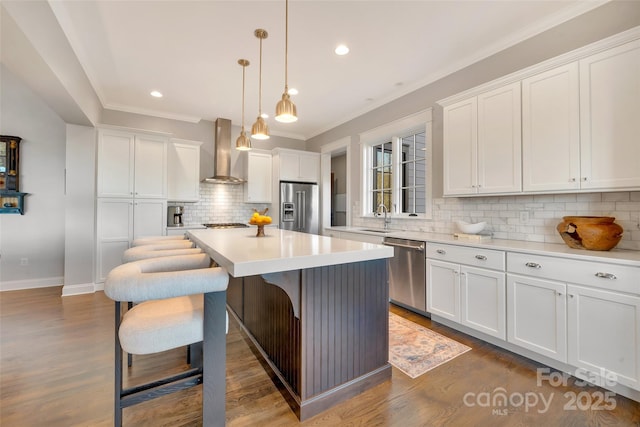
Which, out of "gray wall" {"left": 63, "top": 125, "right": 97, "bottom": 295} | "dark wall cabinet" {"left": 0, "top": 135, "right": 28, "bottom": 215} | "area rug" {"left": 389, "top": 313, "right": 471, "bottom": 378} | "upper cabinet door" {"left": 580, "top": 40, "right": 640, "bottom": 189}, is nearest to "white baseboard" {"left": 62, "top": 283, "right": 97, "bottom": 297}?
"gray wall" {"left": 63, "top": 125, "right": 97, "bottom": 295}

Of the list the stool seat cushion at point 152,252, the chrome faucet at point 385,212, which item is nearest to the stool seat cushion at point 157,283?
the stool seat cushion at point 152,252

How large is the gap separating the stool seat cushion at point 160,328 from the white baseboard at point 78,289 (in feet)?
11.0

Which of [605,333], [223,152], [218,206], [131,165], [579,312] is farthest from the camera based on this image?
[218,206]

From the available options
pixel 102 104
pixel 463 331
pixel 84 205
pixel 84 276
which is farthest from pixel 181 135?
pixel 463 331

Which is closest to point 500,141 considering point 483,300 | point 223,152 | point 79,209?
point 483,300

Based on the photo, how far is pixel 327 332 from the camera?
1.63m

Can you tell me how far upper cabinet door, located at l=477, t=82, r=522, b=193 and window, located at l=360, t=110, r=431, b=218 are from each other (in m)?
0.83

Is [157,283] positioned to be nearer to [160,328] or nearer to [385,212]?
[160,328]

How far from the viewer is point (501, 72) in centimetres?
279

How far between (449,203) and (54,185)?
18.9 ft

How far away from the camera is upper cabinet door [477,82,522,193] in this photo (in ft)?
8.03

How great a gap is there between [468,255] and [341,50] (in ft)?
8.14

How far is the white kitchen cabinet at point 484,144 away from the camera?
2.47m

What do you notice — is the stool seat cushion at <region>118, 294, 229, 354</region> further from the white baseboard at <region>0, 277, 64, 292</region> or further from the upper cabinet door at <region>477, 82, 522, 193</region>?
the white baseboard at <region>0, 277, 64, 292</region>
